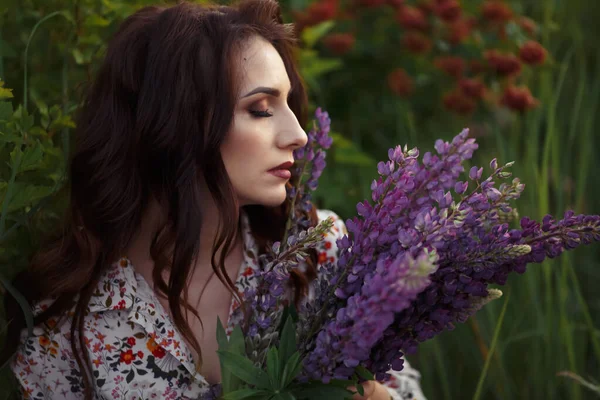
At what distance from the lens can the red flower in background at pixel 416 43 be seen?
2.14m

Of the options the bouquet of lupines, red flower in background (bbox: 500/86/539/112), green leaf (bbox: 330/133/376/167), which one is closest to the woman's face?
the bouquet of lupines

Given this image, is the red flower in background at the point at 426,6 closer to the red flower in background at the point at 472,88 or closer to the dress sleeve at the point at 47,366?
the red flower in background at the point at 472,88

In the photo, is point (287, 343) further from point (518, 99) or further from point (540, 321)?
point (518, 99)

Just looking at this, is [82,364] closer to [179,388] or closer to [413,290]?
[179,388]

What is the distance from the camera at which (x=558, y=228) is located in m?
0.95

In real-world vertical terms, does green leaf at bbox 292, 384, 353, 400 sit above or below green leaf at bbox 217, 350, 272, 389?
below

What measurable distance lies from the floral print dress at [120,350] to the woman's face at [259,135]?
234 mm

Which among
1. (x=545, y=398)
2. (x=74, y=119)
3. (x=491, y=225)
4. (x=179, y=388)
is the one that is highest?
(x=491, y=225)

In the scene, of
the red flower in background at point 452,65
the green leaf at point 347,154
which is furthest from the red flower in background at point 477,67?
the green leaf at point 347,154

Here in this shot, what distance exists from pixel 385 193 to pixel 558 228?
241 millimetres

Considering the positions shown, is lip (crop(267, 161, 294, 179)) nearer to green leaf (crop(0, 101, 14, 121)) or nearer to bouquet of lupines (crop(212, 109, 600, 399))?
bouquet of lupines (crop(212, 109, 600, 399))

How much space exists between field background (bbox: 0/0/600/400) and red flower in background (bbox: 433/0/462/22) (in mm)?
127

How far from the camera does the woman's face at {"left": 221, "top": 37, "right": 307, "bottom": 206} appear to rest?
1205 mm

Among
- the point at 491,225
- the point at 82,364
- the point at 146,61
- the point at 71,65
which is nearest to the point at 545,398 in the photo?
the point at 491,225
